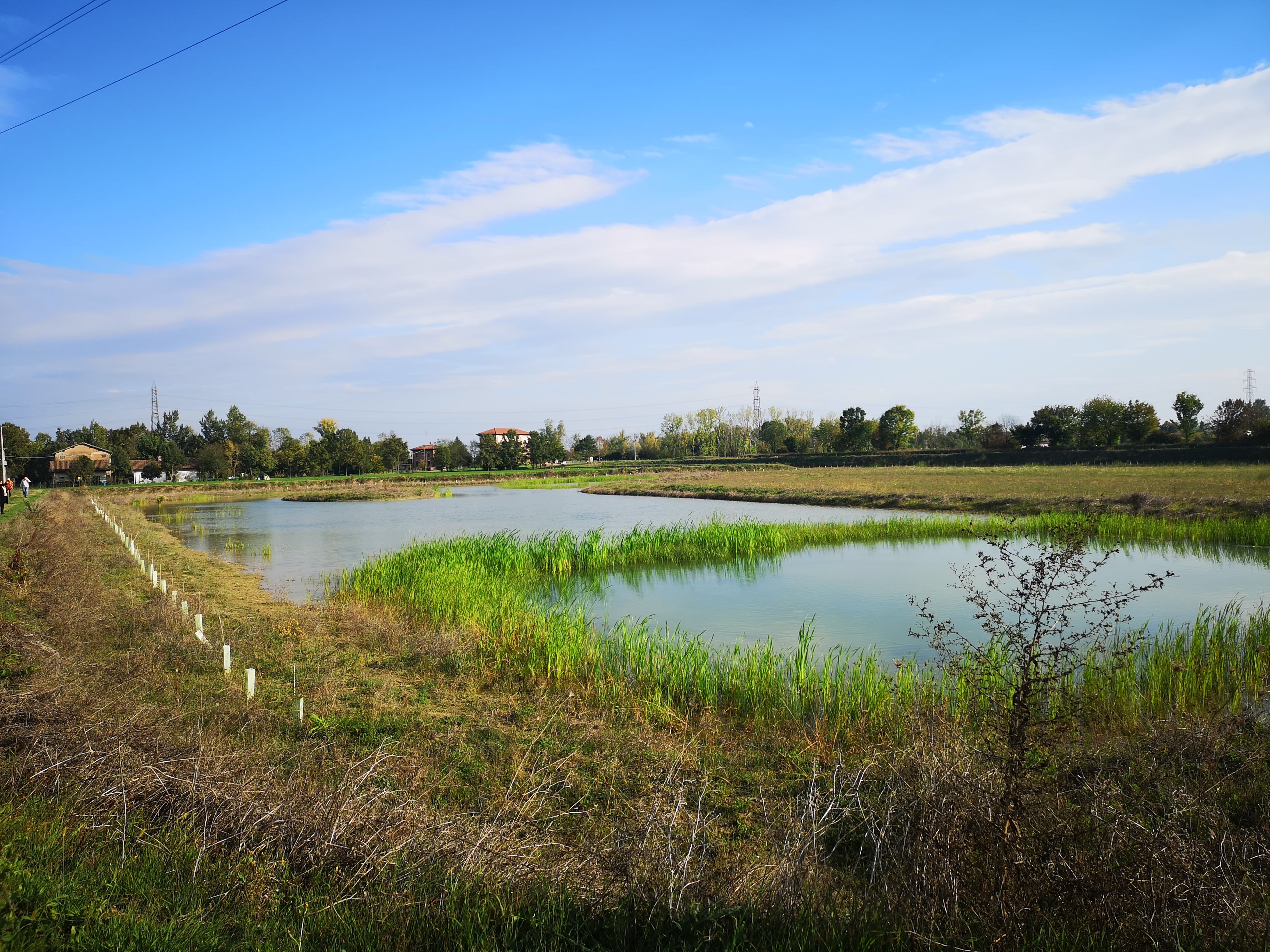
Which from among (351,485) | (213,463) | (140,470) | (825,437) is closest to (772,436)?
(825,437)

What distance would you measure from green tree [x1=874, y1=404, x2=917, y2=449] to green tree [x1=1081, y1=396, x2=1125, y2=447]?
78.4ft

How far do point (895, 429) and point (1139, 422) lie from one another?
29.8 metres

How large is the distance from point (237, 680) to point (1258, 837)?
861 centimetres

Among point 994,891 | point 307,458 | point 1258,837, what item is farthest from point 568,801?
point 307,458

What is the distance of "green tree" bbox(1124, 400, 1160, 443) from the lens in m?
62.4

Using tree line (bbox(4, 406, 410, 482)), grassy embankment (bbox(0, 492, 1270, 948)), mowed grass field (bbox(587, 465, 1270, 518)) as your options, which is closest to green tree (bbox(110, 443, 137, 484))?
tree line (bbox(4, 406, 410, 482))

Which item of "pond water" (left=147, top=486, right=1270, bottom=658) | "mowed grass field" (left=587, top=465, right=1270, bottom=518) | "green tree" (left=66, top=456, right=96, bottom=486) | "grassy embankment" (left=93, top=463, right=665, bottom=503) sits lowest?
"pond water" (left=147, top=486, right=1270, bottom=658)

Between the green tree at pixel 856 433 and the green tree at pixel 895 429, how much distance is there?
86 cm

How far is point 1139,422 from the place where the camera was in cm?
6294

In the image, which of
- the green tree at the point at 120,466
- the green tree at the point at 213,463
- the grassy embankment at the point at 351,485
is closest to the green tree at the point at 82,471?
the green tree at the point at 120,466

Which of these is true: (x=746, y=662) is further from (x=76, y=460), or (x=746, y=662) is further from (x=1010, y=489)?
(x=76, y=460)

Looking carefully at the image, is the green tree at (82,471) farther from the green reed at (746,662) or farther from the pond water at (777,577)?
the green reed at (746,662)

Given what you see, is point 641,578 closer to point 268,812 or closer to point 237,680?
point 237,680

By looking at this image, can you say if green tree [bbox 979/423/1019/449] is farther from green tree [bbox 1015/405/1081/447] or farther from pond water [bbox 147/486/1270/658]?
pond water [bbox 147/486/1270/658]
